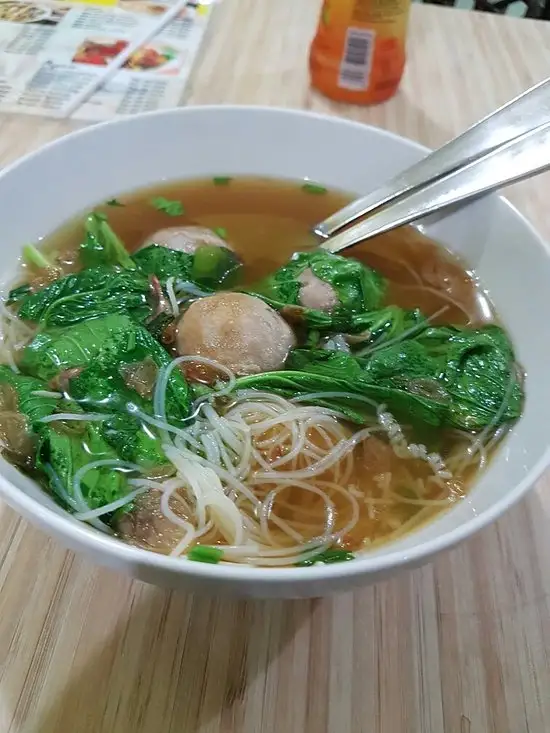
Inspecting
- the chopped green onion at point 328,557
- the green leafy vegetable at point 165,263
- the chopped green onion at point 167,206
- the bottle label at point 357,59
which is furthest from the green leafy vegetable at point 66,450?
the bottle label at point 357,59

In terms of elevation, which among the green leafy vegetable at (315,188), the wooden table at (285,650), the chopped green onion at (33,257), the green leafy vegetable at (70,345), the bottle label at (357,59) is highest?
the bottle label at (357,59)

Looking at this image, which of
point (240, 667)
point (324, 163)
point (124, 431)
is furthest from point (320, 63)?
point (240, 667)

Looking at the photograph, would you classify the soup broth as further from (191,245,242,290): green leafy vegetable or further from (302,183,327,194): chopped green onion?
(302,183,327,194): chopped green onion

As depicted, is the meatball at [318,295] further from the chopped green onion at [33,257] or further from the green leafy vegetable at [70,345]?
the chopped green onion at [33,257]

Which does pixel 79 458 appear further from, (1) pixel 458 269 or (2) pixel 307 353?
(1) pixel 458 269

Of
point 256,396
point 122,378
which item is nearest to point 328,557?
point 256,396

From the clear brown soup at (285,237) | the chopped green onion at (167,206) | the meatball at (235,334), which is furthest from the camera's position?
the chopped green onion at (167,206)

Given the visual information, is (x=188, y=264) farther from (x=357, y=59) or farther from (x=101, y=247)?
(x=357, y=59)
